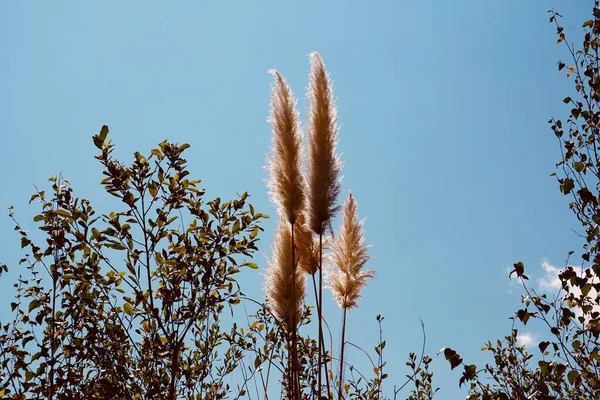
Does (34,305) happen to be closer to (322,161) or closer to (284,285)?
(284,285)

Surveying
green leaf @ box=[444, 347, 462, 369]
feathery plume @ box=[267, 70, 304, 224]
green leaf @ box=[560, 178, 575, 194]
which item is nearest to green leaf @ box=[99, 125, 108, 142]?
feathery plume @ box=[267, 70, 304, 224]

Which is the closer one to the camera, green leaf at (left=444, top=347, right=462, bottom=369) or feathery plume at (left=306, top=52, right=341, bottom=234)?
green leaf at (left=444, top=347, right=462, bottom=369)

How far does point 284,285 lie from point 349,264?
61cm

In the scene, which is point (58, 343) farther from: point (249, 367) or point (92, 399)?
point (249, 367)

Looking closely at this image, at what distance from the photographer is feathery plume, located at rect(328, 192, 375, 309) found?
4234 millimetres

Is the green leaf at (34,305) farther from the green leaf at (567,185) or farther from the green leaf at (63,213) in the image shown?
the green leaf at (567,185)

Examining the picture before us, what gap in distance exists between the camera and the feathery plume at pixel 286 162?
3914 mm

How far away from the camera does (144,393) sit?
3109 millimetres

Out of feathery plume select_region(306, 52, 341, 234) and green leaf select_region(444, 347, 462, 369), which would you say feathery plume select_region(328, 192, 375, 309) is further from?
green leaf select_region(444, 347, 462, 369)

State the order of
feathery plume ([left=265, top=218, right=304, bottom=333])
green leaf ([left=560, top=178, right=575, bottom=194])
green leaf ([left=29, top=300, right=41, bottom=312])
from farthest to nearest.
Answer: feathery plume ([left=265, top=218, right=304, bottom=333]) < green leaf ([left=29, top=300, right=41, bottom=312]) < green leaf ([left=560, top=178, right=575, bottom=194])

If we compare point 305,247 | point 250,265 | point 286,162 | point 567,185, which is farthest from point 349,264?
point 567,185

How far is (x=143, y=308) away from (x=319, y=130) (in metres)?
1.64

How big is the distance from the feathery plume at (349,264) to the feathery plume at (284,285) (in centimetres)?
41

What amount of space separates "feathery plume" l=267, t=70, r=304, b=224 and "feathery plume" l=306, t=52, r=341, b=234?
3.1 inches
